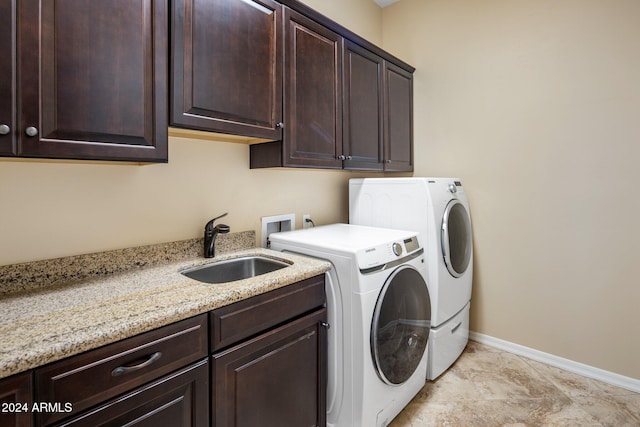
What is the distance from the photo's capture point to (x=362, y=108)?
7.03ft

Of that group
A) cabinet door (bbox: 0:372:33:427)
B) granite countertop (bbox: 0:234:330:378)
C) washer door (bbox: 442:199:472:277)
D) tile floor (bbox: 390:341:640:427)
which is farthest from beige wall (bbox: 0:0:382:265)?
tile floor (bbox: 390:341:640:427)

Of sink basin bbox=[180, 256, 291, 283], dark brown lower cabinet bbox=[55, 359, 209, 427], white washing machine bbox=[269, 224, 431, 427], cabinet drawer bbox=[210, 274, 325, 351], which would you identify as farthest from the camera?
sink basin bbox=[180, 256, 291, 283]

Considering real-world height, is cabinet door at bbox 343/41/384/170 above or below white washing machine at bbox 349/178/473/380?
above

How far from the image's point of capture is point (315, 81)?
5.89 feet

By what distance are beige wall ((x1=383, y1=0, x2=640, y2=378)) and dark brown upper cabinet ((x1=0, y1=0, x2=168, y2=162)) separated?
2.19 meters

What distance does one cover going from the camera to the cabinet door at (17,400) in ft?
2.30

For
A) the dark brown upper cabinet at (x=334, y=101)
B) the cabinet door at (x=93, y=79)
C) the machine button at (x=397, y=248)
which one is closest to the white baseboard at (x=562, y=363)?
the machine button at (x=397, y=248)

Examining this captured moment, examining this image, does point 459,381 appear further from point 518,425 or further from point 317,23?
point 317,23

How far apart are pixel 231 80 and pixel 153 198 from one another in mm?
664

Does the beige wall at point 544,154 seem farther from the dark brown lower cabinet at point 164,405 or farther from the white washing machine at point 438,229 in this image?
the dark brown lower cabinet at point 164,405

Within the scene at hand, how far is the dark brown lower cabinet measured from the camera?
0.85 m

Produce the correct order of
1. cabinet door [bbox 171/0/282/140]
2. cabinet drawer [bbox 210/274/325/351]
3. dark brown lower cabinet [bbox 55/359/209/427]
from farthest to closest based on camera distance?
cabinet door [bbox 171/0/282/140], cabinet drawer [bbox 210/274/325/351], dark brown lower cabinet [bbox 55/359/209/427]

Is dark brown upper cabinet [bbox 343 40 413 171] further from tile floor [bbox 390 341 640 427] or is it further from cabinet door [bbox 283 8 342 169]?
tile floor [bbox 390 341 640 427]

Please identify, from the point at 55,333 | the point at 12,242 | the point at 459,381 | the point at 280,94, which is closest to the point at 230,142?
the point at 280,94
